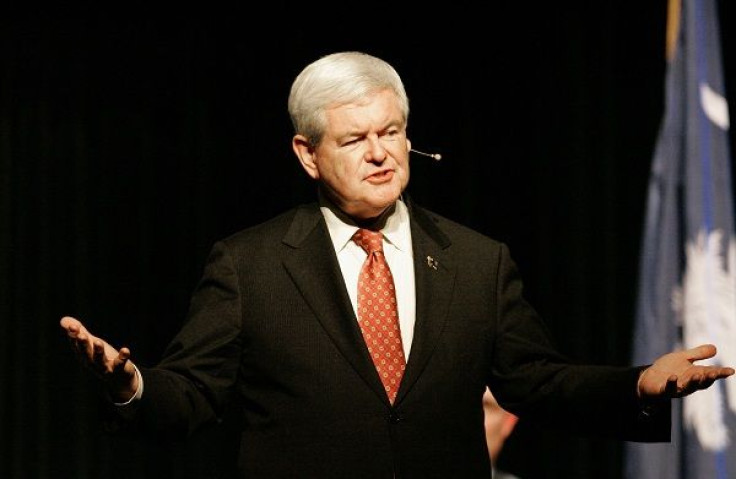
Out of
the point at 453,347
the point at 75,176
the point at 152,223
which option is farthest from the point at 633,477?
the point at 75,176

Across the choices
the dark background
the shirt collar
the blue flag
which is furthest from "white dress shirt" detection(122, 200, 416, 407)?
the dark background

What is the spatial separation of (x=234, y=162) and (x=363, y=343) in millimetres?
1987

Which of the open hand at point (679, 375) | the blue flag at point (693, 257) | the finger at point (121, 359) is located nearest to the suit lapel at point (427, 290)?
the open hand at point (679, 375)

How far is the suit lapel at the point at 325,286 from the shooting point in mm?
2104

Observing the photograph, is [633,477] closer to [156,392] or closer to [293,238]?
[293,238]

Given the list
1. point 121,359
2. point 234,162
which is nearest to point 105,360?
point 121,359

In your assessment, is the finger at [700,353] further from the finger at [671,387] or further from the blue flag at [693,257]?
the blue flag at [693,257]

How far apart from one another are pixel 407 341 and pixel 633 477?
1449 mm

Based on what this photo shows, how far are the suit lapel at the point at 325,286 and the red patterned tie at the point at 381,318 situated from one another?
0.03m

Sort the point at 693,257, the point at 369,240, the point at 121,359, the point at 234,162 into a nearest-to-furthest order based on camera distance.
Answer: the point at 121,359 → the point at 369,240 → the point at 693,257 → the point at 234,162

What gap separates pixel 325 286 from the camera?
2182mm

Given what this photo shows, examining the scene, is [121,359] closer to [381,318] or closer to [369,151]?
[381,318]

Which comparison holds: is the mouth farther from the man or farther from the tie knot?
the tie knot

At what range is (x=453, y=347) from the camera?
216 centimetres
